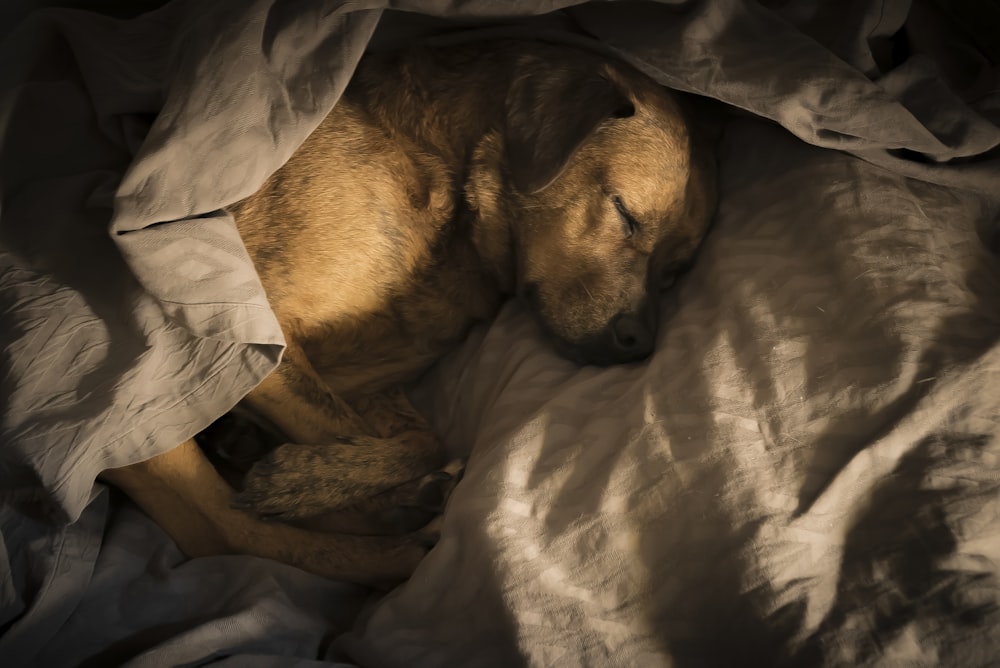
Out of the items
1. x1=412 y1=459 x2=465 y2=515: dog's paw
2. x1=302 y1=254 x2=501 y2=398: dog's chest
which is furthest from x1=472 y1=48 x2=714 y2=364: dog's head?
x1=412 y1=459 x2=465 y2=515: dog's paw

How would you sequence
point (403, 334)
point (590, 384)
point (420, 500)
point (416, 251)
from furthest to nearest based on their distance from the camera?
point (403, 334) → point (416, 251) → point (420, 500) → point (590, 384)

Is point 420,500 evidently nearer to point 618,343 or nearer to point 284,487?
point 284,487

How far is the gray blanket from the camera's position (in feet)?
3.80

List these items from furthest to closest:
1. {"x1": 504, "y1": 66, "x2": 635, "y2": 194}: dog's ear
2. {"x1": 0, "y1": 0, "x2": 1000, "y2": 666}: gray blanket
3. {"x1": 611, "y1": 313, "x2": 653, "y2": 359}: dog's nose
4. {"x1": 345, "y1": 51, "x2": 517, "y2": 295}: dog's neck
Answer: {"x1": 345, "y1": 51, "x2": 517, "y2": 295}: dog's neck < {"x1": 611, "y1": 313, "x2": 653, "y2": 359}: dog's nose < {"x1": 504, "y1": 66, "x2": 635, "y2": 194}: dog's ear < {"x1": 0, "y1": 0, "x2": 1000, "y2": 666}: gray blanket

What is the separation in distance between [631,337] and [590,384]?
0.57 feet

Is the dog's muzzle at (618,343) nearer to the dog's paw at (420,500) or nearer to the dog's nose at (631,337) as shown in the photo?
the dog's nose at (631,337)

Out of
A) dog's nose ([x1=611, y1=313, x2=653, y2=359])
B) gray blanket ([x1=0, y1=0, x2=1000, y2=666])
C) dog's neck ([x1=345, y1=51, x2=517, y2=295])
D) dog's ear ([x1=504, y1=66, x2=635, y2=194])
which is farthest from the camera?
dog's neck ([x1=345, y1=51, x2=517, y2=295])

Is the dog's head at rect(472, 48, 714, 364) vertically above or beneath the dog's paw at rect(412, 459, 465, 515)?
above

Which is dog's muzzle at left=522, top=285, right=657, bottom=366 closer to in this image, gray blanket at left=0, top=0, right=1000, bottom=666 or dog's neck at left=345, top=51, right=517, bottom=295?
gray blanket at left=0, top=0, right=1000, bottom=666

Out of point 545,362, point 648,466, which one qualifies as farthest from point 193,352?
point 648,466

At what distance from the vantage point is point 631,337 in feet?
5.45

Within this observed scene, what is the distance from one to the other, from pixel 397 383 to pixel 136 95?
0.90 metres

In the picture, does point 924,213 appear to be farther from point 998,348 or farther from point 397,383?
point 397,383

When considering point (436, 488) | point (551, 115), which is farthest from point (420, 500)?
point (551, 115)
